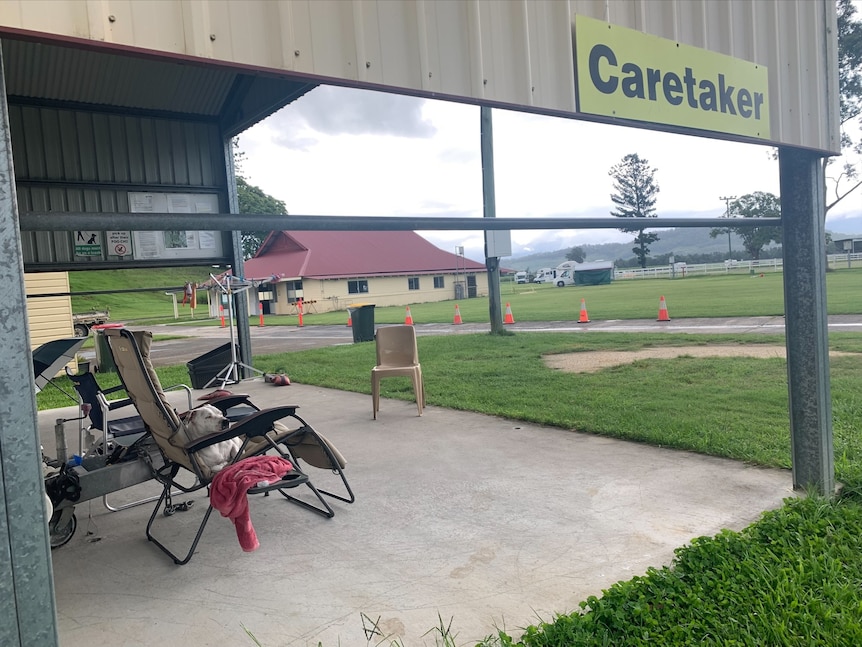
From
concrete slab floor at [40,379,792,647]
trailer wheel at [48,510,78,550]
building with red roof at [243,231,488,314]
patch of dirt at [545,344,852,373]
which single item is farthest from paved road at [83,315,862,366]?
building with red roof at [243,231,488,314]

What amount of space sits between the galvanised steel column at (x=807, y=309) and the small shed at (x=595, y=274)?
152 feet

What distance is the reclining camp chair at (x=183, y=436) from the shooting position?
10.7 feet

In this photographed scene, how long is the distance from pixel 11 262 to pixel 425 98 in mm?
1359

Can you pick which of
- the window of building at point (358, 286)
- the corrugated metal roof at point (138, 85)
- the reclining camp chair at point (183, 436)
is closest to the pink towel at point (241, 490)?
the reclining camp chair at point (183, 436)

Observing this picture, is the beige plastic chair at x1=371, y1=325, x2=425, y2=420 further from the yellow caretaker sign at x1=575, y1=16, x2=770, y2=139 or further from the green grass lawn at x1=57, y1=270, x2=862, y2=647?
the yellow caretaker sign at x1=575, y1=16, x2=770, y2=139

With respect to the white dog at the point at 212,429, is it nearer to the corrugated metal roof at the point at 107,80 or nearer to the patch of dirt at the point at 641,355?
the corrugated metal roof at the point at 107,80

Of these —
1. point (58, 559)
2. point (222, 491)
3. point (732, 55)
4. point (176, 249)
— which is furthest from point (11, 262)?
point (176, 249)

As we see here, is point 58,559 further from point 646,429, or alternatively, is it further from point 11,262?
point 646,429

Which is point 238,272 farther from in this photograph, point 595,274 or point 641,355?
point 595,274

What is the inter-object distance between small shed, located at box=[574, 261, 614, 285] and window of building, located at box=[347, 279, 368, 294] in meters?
19.9

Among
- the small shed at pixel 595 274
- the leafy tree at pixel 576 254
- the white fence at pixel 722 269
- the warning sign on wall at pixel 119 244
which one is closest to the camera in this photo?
the warning sign on wall at pixel 119 244

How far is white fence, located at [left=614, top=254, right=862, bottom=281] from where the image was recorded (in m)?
42.8

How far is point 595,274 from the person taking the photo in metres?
49.9

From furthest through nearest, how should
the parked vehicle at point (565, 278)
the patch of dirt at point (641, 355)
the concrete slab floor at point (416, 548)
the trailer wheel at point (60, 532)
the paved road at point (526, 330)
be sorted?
1. the parked vehicle at point (565, 278)
2. the paved road at point (526, 330)
3. the patch of dirt at point (641, 355)
4. the trailer wheel at point (60, 532)
5. the concrete slab floor at point (416, 548)
